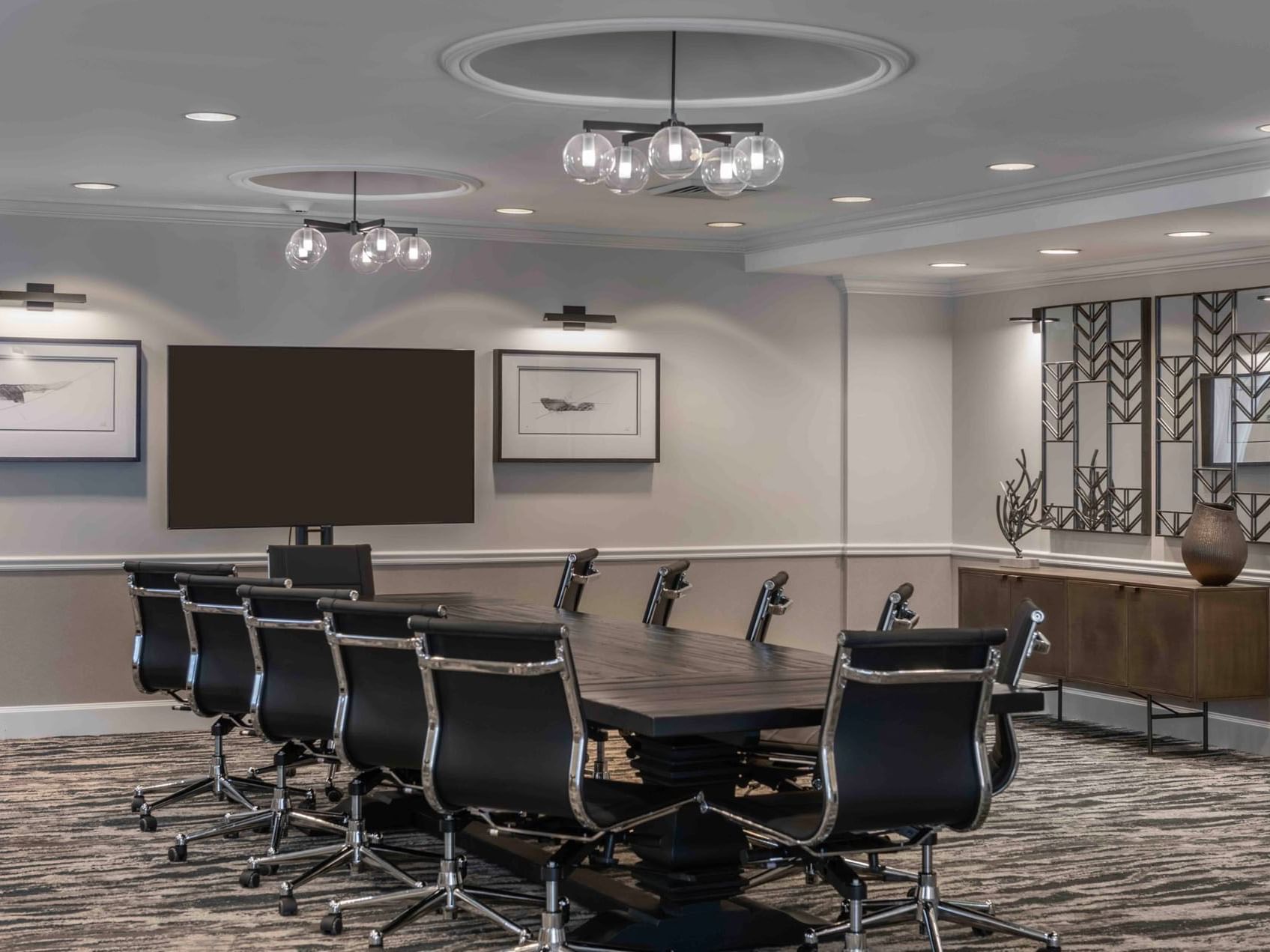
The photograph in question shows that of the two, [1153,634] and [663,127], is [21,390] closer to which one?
[663,127]

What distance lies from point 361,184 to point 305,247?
3.94 feet

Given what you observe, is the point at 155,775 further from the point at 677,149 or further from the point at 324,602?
the point at 677,149

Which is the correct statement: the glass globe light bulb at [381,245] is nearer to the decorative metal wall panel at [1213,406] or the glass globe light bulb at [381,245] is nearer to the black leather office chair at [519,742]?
the black leather office chair at [519,742]

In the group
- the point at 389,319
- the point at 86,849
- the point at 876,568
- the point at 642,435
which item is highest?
the point at 389,319

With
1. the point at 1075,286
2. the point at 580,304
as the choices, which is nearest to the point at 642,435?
the point at 580,304

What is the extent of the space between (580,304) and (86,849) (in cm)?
432

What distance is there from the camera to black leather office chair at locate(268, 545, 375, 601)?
6.87 metres

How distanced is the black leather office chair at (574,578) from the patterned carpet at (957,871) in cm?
161

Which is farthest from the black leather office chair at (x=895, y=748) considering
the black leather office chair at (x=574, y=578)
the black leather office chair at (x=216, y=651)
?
the black leather office chair at (x=574, y=578)

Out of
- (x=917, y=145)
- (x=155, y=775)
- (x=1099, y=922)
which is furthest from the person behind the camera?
(x=155, y=775)

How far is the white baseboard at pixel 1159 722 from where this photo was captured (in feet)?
24.6

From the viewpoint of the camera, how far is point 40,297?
7672 millimetres

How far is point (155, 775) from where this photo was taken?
679cm

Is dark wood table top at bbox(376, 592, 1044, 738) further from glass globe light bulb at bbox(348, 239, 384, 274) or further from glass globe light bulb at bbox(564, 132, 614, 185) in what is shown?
glass globe light bulb at bbox(348, 239, 384, 274)
